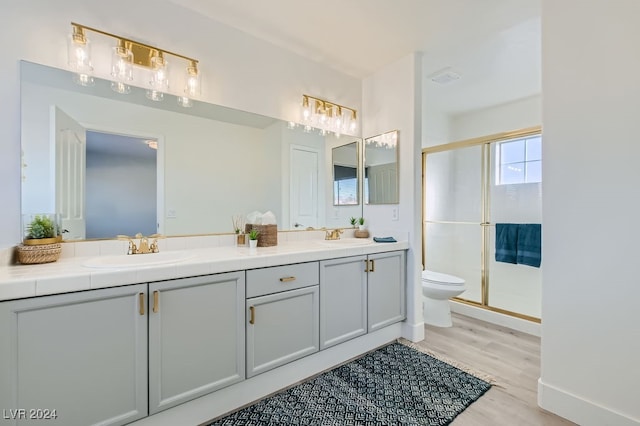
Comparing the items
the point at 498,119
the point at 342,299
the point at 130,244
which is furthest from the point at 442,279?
the point at 130,244

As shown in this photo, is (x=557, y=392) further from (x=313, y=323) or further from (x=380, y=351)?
(x=313, y=323)

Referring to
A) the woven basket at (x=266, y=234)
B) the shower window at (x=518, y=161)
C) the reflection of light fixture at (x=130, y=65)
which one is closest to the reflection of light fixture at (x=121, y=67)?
the reflection of light fixture at (x=130, y=65)

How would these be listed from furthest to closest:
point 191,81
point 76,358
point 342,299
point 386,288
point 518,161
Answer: point 518,161 → point 386,288 → point 342,299 → point 191,81 → point 76,358

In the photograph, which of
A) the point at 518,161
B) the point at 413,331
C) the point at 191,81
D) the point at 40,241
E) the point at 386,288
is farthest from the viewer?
the point at 518,161

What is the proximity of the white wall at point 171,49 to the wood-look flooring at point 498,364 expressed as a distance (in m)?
2.39

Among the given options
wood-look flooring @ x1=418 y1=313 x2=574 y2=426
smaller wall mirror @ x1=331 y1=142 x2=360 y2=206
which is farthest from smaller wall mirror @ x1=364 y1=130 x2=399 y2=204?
wood-look flooring @ x1=418 y1=313 x2=574 y2=426

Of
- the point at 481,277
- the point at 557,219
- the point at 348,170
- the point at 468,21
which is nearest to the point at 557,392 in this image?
the point at 557,219

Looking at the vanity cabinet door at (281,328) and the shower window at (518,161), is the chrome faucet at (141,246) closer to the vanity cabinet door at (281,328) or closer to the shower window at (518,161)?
the vanity cabinet door at (281,328)

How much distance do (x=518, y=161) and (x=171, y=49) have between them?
3.66 meters

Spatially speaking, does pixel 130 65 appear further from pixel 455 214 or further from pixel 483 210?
pixel 455 214

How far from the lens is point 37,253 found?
1406 millimetres

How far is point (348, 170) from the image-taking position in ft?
9.66

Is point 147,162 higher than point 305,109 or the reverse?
the reverse

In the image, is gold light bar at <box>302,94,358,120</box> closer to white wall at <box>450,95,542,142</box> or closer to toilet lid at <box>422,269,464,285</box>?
toilet lid at <box>422,269,464,285</box>
